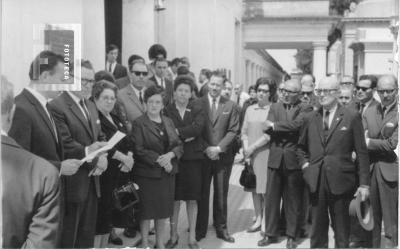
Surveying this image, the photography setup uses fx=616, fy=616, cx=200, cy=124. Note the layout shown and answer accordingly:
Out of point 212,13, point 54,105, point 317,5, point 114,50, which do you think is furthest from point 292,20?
point 54,105

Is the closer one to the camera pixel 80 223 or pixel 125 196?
pixel 80 223

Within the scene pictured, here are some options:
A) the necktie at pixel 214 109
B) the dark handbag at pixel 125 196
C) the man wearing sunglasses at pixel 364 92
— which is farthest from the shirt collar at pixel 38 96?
the man wearing sunglasses at pixel 364 92

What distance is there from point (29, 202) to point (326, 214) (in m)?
3.05

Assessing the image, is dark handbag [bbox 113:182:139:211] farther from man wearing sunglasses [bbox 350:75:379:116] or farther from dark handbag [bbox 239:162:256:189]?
man wearing sunglasses [bbox 350:75:379:116]

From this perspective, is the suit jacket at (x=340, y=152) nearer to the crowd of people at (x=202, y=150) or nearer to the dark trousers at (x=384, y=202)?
the crowd of people at (x=202, y=150)

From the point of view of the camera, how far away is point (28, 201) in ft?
7.77

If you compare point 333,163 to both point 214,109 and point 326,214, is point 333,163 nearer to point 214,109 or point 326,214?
point 326,214

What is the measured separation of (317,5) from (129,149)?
1154 cm

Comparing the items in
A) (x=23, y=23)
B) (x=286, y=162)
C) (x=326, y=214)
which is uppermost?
(x=23, y=23)

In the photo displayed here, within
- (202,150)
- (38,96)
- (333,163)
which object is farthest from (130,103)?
(38,96)

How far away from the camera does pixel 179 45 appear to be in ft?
28.6

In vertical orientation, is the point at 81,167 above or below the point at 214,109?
below

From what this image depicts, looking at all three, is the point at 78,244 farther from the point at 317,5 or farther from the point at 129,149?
the point at 317,5

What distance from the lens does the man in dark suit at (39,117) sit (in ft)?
11.2
